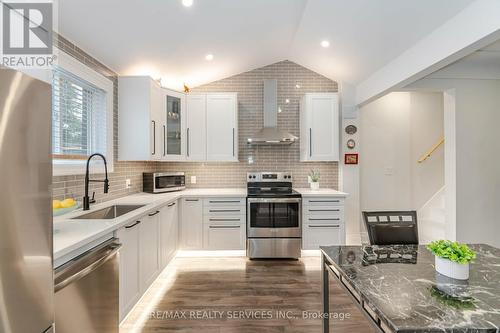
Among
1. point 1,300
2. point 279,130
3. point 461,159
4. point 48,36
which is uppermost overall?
point 48,36

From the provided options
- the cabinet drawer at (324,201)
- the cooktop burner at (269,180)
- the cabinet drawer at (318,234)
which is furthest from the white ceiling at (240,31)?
the cabinet drawer at (318,234)

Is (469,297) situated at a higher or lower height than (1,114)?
lower

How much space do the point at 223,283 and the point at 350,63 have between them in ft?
10.6

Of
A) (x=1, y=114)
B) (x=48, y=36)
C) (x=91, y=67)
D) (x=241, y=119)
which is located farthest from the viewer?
(x=241, y=119)

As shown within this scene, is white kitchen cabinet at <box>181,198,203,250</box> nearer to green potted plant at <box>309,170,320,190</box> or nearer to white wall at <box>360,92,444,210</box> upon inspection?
green potted plant at <box>309,170,320,190</box>

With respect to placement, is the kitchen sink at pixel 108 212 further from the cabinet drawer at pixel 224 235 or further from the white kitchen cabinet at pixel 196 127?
the white kitchen cabinet at pixel 196 127

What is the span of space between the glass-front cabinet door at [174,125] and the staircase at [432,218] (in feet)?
13.4

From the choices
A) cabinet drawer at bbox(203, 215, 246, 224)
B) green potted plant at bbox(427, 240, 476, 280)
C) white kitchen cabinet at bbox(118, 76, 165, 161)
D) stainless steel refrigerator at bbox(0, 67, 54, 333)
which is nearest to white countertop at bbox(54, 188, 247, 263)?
stainless steel refrigerator at bbox(0, 67, 54, 333)

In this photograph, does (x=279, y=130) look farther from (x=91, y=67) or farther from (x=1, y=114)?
(x=1, y=114)

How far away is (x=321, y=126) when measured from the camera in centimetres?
389

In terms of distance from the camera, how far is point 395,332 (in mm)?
818

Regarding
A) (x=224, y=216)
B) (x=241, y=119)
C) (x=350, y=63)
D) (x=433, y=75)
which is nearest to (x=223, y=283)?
(x=224, y=216)

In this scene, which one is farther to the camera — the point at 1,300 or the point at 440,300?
the point at 440,300

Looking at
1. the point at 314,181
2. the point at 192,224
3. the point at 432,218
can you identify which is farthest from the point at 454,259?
the point at 432,218
